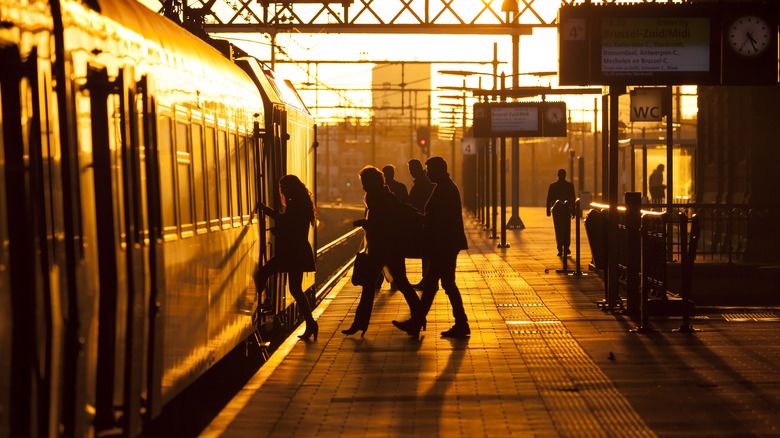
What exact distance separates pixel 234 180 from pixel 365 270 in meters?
2.18

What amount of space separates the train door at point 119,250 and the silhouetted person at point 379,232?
5.62 meters

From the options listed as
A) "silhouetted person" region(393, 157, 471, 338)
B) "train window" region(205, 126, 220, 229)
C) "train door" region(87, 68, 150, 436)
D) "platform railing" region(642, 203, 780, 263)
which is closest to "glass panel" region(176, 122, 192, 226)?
"train window" region(205, 126, 220, 229)

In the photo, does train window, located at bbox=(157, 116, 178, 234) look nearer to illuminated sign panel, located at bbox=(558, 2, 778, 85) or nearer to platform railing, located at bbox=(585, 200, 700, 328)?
platform railing, located at bbox=(585, 200, 700, 328)

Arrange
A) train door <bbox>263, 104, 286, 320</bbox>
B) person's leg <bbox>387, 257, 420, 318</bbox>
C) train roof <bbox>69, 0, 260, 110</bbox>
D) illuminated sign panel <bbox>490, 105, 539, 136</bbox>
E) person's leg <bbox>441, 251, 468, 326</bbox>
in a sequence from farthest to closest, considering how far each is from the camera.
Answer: illuminated sign panel <bbox>490, 105, 539, 136</bbox> < train door <bbox>263, 104, 286, 320</bbox> < person's leg <bbox>387, 257, 420, 318</bbox> < person's leg <bbox>441, 251, 468, 326</bbox> < train roof <bbox>69, 0, 260, 110</bbox>

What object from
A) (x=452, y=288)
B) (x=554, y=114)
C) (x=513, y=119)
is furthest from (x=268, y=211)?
(x=554, y=114)

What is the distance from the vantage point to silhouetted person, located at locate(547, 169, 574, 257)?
963 inches

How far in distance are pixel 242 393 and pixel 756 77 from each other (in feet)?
26.0

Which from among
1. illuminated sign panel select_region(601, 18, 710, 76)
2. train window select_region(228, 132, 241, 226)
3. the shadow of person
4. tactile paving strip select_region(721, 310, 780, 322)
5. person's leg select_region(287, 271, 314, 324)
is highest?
illuminated sign panel select_region(601, 18, 710, 76)

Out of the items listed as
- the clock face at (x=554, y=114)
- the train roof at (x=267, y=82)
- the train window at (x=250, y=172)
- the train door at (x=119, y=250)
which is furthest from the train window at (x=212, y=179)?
the clock face at (x=554, y=114)

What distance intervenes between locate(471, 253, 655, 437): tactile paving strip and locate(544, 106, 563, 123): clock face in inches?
688

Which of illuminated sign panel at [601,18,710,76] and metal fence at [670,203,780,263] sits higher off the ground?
illuminated sign panel at [601,18,710,76]

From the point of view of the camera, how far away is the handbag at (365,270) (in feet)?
42.5

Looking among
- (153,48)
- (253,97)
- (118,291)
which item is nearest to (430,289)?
(253,97)

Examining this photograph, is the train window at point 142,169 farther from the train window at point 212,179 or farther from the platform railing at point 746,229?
the platform railing at point 746,229
